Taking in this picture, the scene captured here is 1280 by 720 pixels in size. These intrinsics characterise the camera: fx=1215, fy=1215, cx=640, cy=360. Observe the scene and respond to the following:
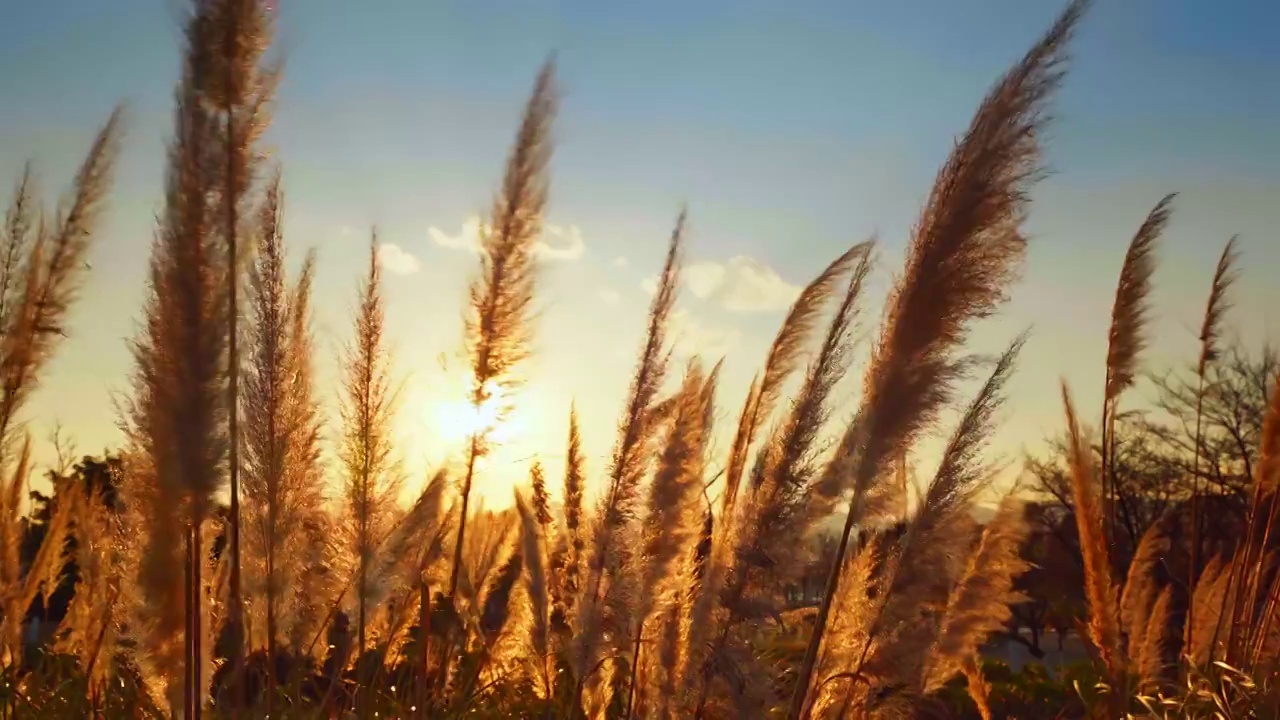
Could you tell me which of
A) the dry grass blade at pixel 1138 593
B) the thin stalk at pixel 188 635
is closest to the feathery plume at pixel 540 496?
the thin stalk at pixel 188 635

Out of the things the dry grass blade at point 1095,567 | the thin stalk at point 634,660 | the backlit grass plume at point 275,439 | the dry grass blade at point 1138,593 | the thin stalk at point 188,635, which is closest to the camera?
the thin stalk at point 188,635

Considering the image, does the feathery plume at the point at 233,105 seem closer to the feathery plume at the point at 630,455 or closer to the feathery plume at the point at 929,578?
the feathery plume at the point at 630,455

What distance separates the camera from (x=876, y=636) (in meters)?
3.76

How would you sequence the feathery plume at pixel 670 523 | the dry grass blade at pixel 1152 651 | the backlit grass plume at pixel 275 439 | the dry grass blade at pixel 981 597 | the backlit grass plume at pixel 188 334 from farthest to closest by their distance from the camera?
the dry grass blade at pixel 1152 651, the dry grass blade at pixel 981 597, the feathery plume at pixel 670 523, the backlit grass plume at pixel 275 439, the backlit grass plume at pixel 188 334

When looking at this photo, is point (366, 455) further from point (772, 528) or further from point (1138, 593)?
point (1138, 593)

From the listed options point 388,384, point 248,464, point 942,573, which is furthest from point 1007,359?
point 248,464

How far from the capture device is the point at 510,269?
12.0 ft

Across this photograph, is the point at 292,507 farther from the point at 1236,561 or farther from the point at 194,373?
the point at 1236,561

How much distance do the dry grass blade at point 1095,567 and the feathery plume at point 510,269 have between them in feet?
6.90

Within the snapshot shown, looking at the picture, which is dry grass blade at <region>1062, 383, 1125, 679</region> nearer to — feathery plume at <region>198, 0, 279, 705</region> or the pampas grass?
the pampas grass

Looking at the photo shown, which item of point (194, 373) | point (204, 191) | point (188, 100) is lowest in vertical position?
point (194, 373)

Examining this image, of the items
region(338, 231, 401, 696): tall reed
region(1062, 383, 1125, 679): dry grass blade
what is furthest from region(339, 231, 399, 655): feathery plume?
region(1062, 383, 1125, 679): dry grass blade

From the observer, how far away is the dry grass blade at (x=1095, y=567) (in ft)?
14.1

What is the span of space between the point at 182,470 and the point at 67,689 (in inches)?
97.8
